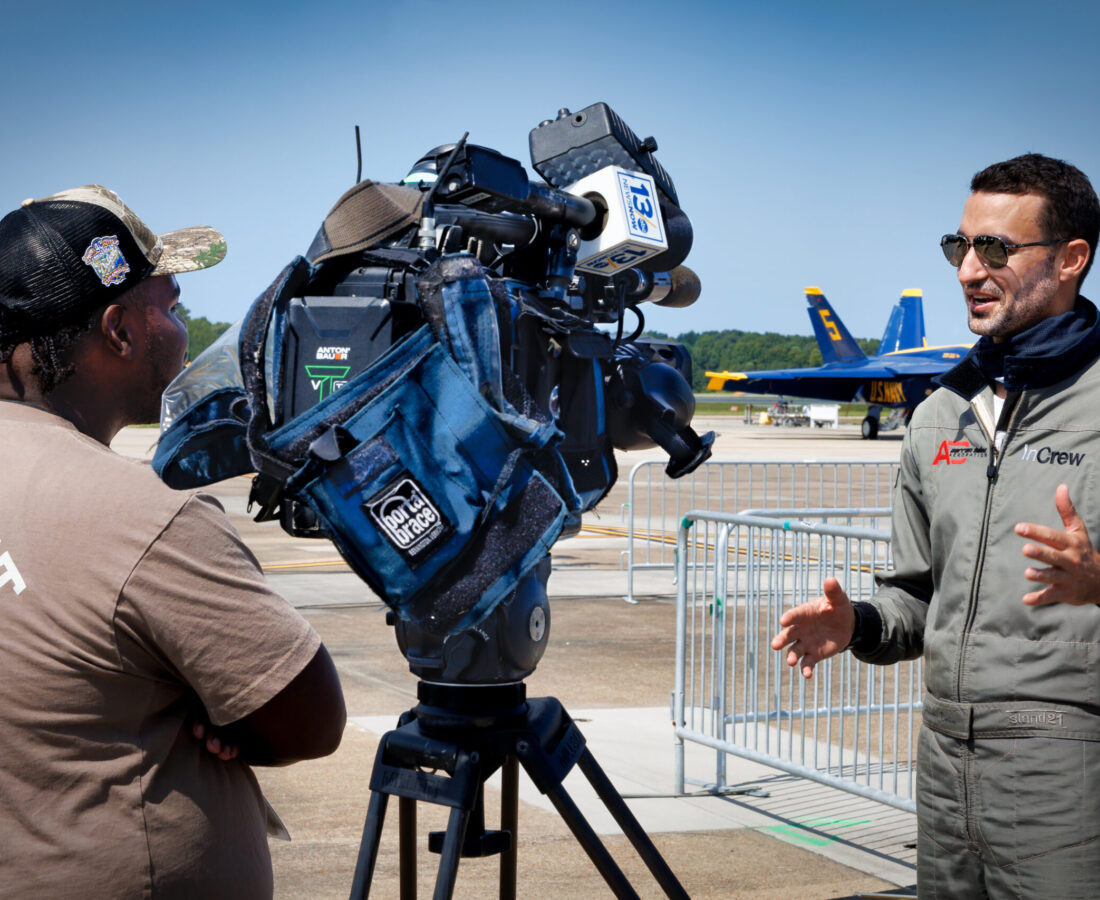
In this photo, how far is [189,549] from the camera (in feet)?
5.62

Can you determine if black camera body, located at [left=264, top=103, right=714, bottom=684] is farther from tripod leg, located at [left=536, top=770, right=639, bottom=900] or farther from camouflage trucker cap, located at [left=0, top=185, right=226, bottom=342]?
camouflage trucker cap, located at [left=0, top=185, right=226, bottom=342]

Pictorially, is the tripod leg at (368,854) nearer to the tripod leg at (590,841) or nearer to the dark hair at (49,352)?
the tripod leg at (590,841)

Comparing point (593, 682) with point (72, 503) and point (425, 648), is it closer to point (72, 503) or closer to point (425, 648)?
point (425, 648)

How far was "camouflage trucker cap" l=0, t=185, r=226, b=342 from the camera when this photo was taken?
1.88 metres

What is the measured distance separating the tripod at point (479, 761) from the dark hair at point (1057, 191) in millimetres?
1483

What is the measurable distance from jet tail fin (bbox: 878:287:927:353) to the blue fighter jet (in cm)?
1000

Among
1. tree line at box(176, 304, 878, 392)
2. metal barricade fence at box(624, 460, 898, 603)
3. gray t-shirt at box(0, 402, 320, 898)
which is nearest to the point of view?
gray t-shirt at box(0, 402, 320, 898)

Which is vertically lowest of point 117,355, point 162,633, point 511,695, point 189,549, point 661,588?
point 661,588

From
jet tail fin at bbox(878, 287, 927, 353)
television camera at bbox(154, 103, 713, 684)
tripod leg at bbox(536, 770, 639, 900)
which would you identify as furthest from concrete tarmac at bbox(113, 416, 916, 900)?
jet tail fin at bbox(878, 287, 927, 353)

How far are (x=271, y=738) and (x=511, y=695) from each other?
3.68 ft

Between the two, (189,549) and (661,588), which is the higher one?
(189,549)

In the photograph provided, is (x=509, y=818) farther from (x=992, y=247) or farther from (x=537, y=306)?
(x=992, y=247)

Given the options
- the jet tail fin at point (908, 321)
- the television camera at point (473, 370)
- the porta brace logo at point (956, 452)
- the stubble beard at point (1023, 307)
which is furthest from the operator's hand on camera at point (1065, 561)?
the jet tail fin at point (908, 321)

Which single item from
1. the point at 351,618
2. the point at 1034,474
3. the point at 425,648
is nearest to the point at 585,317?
the point at 425,648
